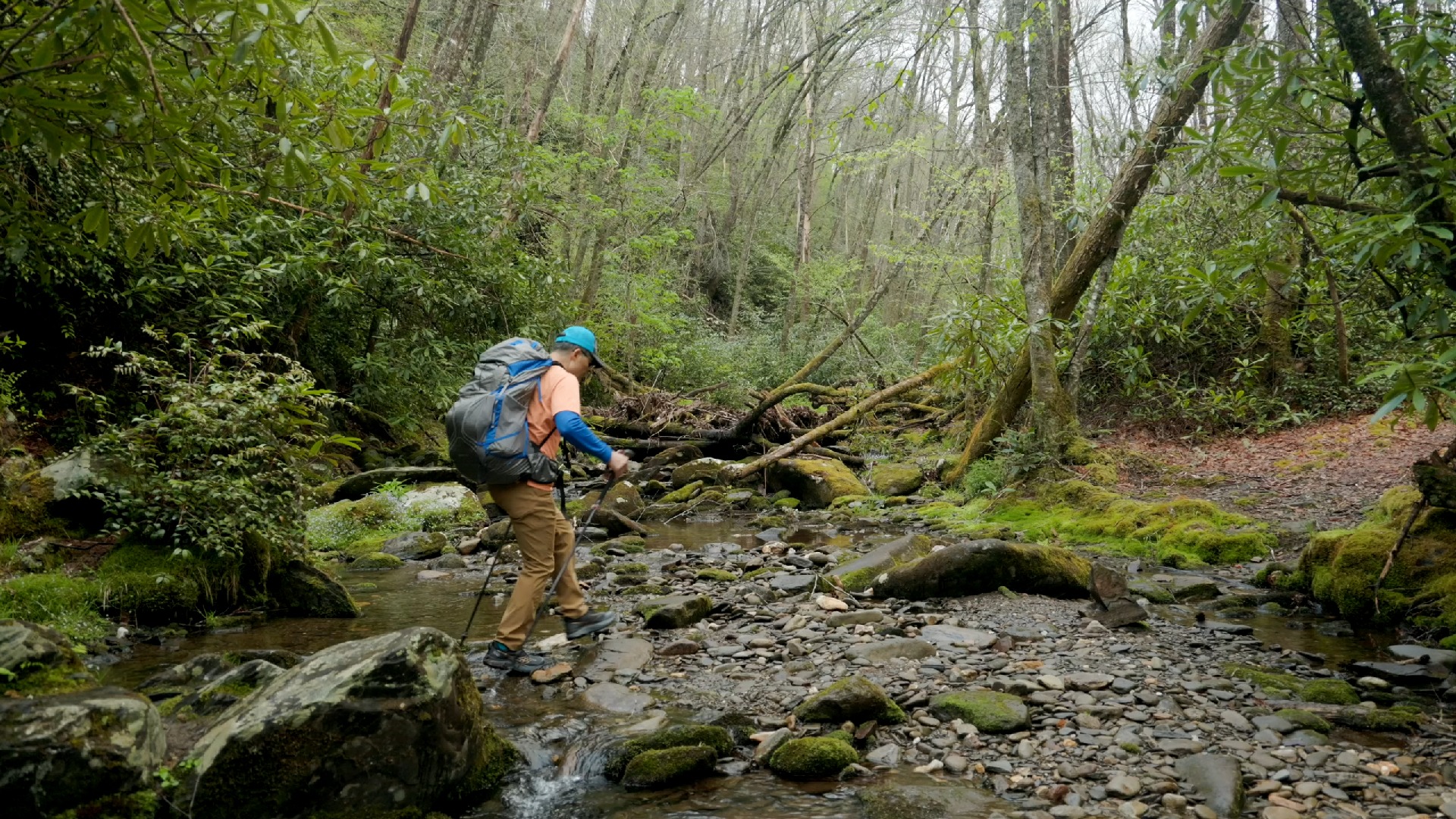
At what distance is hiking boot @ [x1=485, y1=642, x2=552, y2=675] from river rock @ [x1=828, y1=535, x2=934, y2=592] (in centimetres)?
287

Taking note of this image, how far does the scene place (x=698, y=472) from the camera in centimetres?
1404

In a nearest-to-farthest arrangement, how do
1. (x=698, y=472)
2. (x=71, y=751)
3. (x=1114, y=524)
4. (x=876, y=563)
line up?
(x=71, y=751)
(x=876, y=563)
(x=1114, y=524)
(x=698, y=472)

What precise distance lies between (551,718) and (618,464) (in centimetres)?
161

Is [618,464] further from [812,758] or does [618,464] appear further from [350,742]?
[350,742]

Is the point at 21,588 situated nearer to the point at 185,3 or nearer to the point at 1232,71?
the point at 185,3

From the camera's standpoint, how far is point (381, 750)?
336 centimetres

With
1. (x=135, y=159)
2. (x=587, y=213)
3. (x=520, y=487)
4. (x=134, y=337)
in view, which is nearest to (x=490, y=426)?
(x=520, y=487)

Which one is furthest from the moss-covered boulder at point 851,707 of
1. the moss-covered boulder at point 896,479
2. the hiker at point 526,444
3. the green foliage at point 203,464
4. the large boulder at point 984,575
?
the moss-covered boulder at point 896,479

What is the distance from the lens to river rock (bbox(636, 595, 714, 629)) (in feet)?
21.0

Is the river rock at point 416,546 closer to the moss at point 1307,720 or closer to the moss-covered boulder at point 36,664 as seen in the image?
the moss-covered boulder at point 36,664

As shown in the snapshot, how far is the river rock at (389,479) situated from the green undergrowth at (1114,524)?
6966mm

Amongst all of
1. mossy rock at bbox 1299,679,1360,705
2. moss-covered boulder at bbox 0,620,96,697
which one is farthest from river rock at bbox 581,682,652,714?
mossy rock at bbox 1299,679,1360,705

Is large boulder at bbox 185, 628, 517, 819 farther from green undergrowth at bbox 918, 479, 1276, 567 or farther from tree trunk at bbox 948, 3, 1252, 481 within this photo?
green undergrowth at bbox 918, 479, 1276, 567

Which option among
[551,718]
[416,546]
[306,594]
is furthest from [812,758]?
[416,546]
